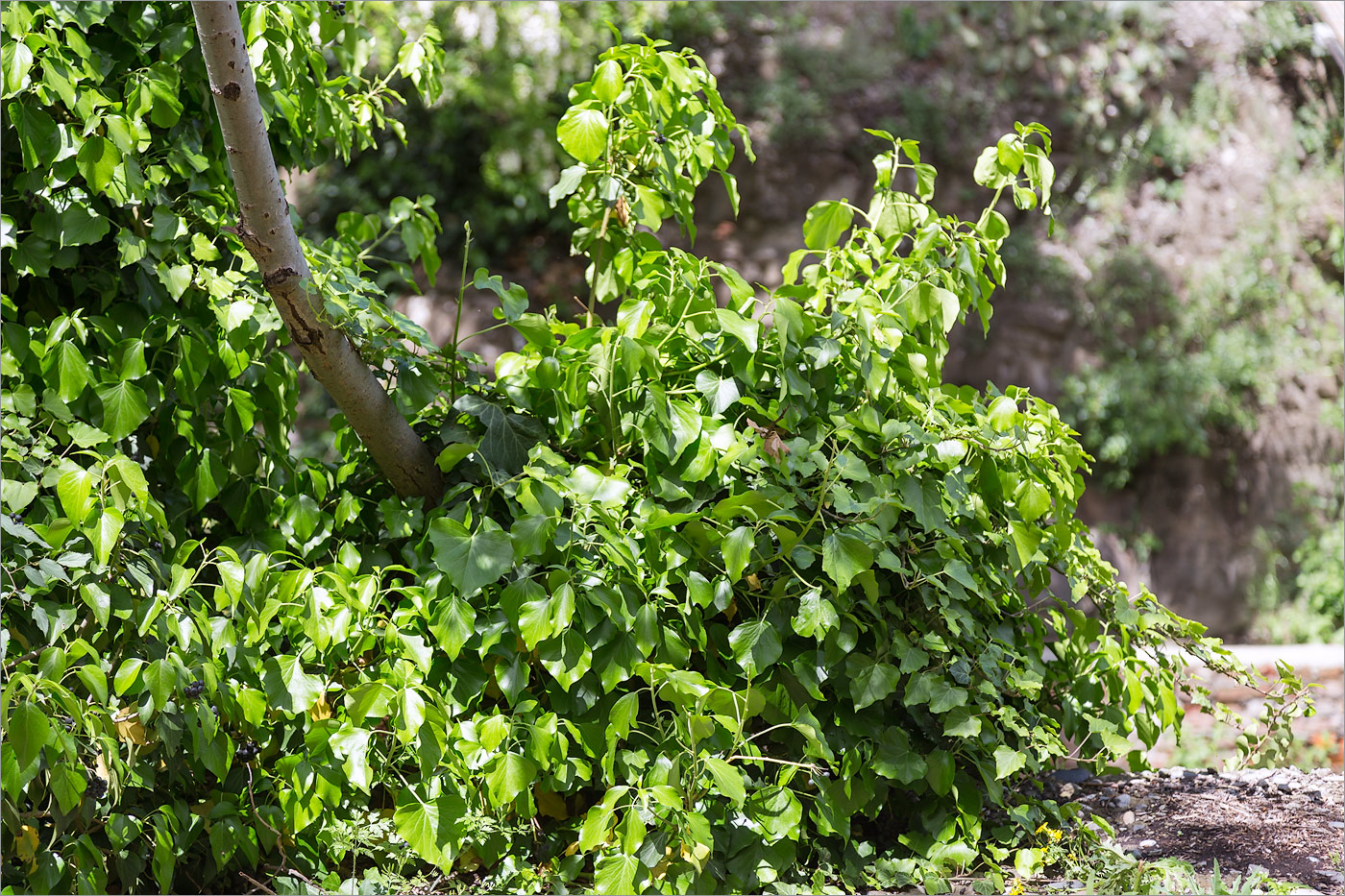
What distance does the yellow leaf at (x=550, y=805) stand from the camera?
1.58 m

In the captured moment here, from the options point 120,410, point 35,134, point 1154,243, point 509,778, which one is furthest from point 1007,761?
point 1154,243

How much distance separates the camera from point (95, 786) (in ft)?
5.09

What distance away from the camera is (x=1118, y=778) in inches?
83.8

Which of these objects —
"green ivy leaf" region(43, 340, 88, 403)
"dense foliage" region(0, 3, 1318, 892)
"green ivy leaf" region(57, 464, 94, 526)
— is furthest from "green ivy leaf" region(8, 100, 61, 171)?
"green ivy leaf" region(57, 464, 94, 526)

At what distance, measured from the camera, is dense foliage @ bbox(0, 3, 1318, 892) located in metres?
1.39

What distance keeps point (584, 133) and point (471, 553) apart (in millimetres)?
676

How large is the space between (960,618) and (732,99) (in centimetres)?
489

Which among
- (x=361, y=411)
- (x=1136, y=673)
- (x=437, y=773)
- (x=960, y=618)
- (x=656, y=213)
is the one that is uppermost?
(x=656, y=213)

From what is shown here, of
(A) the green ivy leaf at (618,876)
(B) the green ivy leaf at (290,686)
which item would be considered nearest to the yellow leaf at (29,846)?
(B) the green ivy leaf at (290,686)

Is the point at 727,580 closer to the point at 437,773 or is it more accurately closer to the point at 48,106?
the point at 437,773

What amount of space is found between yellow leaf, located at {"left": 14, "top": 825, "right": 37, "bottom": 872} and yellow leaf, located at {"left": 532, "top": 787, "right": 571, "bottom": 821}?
67cm

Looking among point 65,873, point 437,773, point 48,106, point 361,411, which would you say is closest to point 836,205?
point 361,411

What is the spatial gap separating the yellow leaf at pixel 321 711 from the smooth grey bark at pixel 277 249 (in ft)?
1.22

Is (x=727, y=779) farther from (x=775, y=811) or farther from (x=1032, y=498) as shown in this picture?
(x=1032, y=498)
